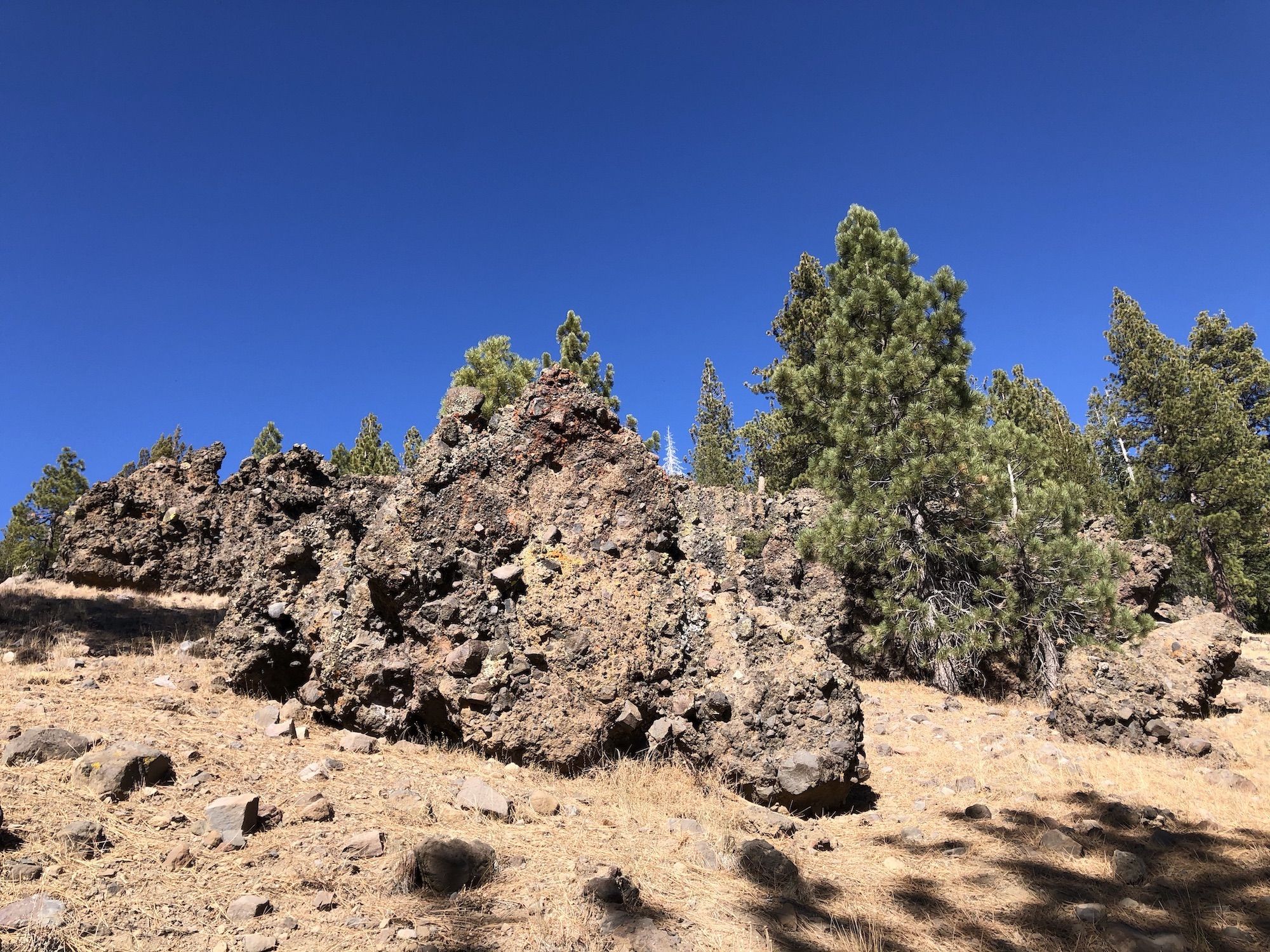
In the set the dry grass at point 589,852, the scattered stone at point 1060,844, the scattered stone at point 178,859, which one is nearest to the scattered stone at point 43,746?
the dry grass at point 589,852

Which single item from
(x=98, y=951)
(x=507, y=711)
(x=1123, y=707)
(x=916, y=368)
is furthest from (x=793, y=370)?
(x=98, y=951)

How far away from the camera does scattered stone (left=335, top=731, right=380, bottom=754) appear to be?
5188 millimetres

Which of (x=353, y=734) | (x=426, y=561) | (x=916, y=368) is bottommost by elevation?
(x=353, y=734)

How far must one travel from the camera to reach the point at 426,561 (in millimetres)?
5934

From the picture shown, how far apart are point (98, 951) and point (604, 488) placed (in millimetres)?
4630

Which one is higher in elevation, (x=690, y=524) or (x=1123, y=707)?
(x=690, y=524)

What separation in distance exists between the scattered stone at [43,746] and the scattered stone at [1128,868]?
6458mm

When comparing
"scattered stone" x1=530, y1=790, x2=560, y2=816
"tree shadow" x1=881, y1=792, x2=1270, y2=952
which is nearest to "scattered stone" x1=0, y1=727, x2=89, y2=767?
"scattered stone" x1=530, y1=790, x2=560, y2=816

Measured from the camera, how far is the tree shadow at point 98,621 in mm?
7324

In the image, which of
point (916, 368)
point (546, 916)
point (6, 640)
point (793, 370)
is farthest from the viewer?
point (793, 370)

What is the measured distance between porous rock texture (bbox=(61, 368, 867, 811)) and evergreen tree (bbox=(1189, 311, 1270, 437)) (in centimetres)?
3025

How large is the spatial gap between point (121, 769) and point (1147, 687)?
31.8 feet

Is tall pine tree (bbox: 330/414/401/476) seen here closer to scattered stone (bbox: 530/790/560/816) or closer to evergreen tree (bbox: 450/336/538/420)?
evergreen tree (bbox: 450/336/538/420)

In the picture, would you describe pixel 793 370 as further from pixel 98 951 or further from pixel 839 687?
pixel 98 951
